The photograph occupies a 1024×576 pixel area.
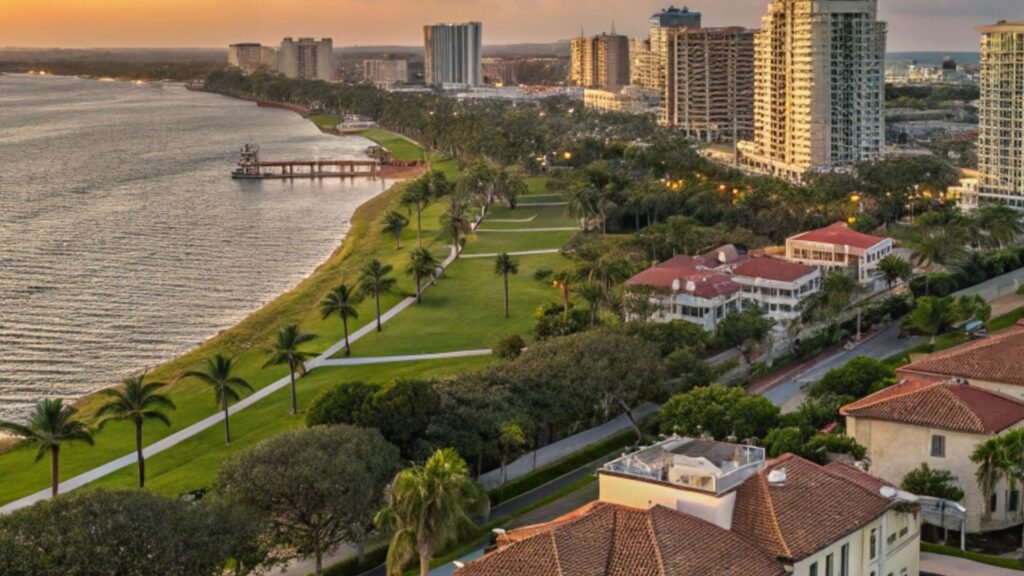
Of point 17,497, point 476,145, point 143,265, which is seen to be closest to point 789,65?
point 476,145

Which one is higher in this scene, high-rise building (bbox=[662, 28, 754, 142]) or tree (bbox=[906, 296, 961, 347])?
high-rise building (bbox=[662, 28, 754, 142])

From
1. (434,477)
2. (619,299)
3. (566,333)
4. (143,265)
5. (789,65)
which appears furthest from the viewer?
(789,65)

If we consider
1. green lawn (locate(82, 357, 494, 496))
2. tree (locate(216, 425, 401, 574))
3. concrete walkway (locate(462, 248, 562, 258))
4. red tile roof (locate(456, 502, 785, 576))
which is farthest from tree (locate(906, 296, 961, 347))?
red tile roof (locate(456, 502, 785, 576))

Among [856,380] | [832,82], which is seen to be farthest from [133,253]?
[832,82]

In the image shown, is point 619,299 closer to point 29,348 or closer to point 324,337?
point 324,337

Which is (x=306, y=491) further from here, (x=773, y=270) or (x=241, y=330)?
(x=773, y=270)

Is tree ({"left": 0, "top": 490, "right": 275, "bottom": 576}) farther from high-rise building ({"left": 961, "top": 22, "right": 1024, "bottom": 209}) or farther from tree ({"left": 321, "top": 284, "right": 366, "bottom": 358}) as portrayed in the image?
high-rise building ({"left": 961, "top": 22, "right": 1024, "bottom": 209})

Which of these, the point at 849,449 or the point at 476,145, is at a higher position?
the point at 476,145
